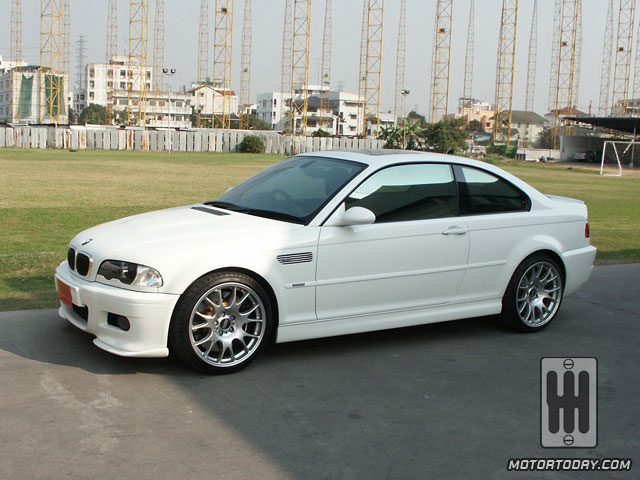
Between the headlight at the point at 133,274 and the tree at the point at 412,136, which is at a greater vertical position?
the tree at the point at 412,136

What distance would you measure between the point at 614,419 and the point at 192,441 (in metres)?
2.53

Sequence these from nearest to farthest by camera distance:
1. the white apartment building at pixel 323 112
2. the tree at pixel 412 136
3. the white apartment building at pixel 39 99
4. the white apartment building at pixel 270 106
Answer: the tree at pixel 412 136 → the white apartment building at pixel 39 99 → the white apartment building at pixel 323 112 → the white apartment building at pixel 270 106

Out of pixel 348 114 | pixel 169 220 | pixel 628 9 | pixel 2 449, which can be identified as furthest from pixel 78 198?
pixel 348 114

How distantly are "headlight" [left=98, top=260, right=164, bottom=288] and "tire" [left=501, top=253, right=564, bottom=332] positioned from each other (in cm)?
306

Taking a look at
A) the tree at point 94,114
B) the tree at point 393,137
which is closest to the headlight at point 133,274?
the tree at point 393,137

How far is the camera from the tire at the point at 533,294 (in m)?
6.30

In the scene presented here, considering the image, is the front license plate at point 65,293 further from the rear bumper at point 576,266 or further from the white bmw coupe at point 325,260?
the rear bumper at point 576,266

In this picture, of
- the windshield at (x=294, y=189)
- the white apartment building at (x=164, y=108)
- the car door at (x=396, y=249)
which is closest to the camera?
the car door at (x=396, y=249)

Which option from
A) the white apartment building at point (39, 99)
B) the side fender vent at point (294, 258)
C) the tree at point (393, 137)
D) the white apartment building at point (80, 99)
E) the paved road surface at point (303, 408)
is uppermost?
the white apartment building at point (80, 99)

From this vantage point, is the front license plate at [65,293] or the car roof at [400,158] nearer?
the front license plate at [65,293]

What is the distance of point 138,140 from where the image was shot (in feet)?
221

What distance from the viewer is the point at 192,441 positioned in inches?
154

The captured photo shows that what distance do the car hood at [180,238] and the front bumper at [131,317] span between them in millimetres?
195

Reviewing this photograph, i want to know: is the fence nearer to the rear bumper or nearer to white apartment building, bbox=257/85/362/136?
the rear bumper
